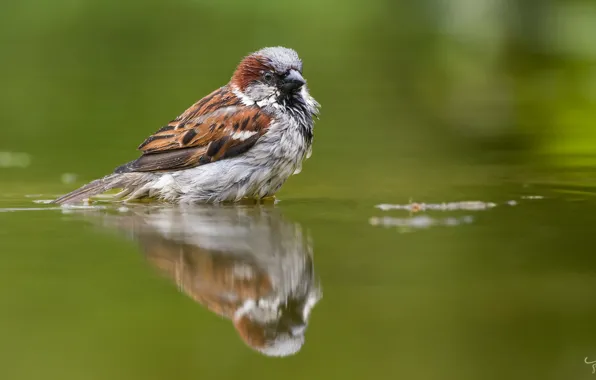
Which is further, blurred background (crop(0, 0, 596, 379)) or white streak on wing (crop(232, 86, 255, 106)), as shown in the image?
white streak on wing (crop(232, 86, 255, 106))

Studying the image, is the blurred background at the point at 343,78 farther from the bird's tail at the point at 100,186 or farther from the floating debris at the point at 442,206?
the bird's tail at the point at 100,186

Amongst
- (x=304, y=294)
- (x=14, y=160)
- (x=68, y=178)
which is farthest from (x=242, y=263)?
(x=14, y=160)

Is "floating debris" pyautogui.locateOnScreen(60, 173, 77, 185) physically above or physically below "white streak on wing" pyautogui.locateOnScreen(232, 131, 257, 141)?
below

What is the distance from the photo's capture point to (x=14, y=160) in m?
8.04

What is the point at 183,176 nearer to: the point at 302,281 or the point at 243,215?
the point at 243,215

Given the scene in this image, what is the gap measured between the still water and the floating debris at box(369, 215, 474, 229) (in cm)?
1

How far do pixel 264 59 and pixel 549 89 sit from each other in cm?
581

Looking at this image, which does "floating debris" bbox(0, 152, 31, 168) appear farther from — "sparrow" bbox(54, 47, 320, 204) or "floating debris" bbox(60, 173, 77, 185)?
"sparrow" bbox(54, 47, 320, 204)

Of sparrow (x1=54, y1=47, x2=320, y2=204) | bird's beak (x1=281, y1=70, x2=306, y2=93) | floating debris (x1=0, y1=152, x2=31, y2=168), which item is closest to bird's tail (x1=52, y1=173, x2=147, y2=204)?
sparrow (x1=54, y1=47, x2=320, y2=204)

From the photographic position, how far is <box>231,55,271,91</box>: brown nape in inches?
269

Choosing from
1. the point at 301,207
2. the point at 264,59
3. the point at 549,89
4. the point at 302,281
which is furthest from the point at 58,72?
the point at 302,281

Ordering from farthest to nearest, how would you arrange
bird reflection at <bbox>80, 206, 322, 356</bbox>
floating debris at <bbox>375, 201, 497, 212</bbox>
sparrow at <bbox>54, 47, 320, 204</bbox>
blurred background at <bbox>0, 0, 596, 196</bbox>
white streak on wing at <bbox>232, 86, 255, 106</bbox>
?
blurred background at <bbox>0, 0, 596, 196</bbox>
white streak on wing at <bbox>232, 86, 255, 106</bbox>
sparrow at <bbox>54, 47, 320, 204</bbox>
floating debris at <bbox>375, 201, 497, 212</bbox>
bird reflection at <bbox>80, 206, 322, 356</bbox>

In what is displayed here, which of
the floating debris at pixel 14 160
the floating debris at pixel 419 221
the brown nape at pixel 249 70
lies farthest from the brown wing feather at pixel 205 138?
the floating debris at pixel 14 160

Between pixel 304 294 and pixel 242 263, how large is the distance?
0.55 meters
